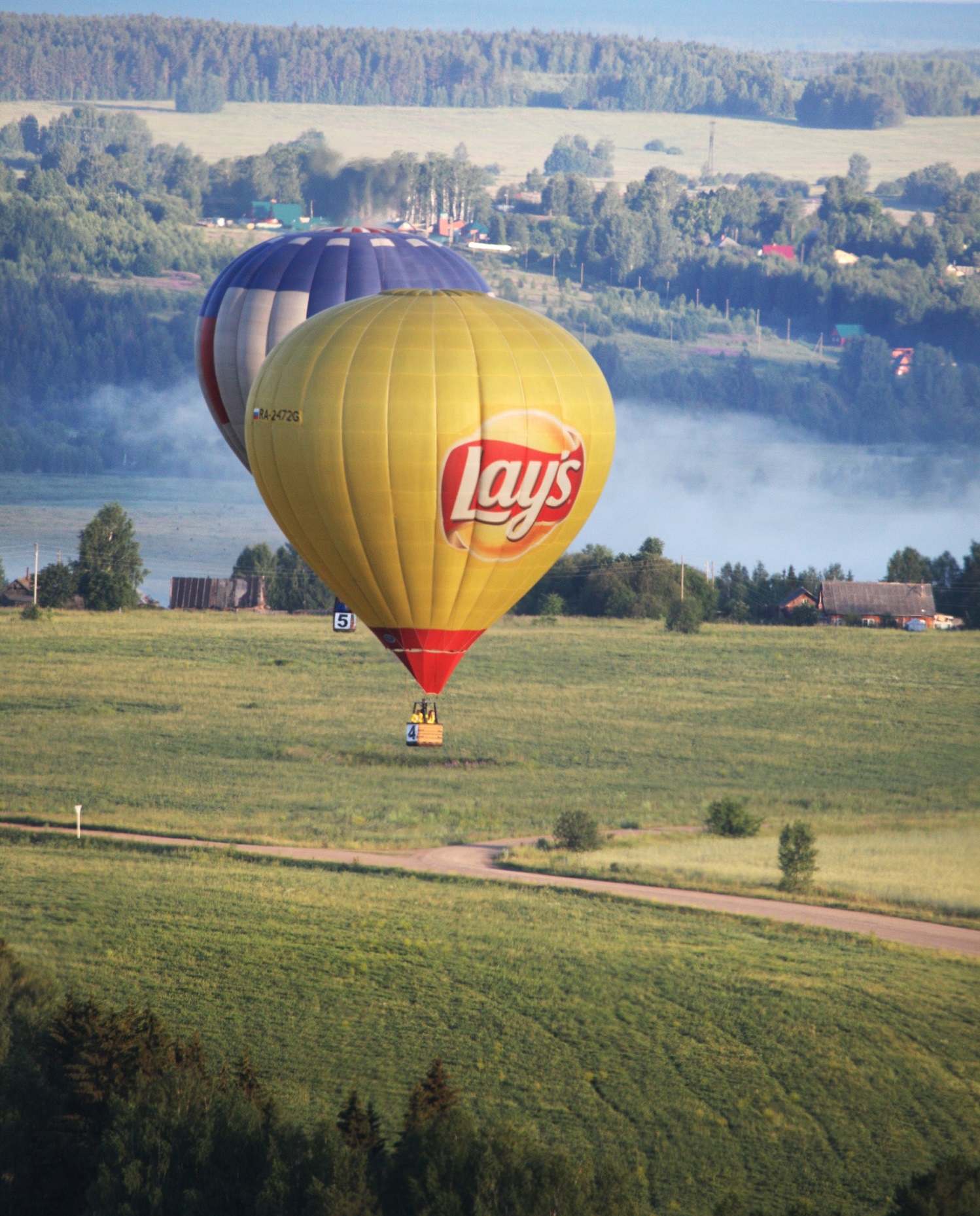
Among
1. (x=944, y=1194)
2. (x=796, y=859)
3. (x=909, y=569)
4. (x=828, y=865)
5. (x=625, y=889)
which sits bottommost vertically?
(x=944, y=1194)

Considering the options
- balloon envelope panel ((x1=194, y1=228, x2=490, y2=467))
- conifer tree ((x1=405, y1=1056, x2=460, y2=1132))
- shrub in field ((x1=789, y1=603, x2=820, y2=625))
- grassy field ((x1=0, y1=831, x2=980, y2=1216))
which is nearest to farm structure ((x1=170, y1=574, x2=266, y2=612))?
shrub in field ((x1=789, y1=603, x2=820, y2=625))

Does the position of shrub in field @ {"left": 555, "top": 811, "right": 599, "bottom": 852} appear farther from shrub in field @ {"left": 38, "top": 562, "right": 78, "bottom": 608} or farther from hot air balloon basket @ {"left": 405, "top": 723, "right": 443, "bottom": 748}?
shrub in field @ {"left": 38, "top": 562, "right": 78, "bottom": 608}

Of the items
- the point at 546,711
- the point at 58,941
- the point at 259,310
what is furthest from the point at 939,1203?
the point at 546,711

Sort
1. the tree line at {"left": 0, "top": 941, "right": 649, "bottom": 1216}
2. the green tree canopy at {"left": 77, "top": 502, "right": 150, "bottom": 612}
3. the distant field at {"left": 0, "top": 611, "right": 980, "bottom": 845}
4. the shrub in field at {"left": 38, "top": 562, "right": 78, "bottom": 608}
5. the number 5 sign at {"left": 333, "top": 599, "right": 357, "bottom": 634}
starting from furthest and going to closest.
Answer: the green tree canopy at {"left": 77, "top": 502, "right": 150, "bottom": 612} → the shrub in field at {"left": 38, "top": 562, "right": 78, "bottom": 608} → the distant field at {"left": 0, "top": 611, "right": 980, "bottom": 845} → the number 5 sign at {"left": 333, "top": 599, "right": 357, "bottom": 634} → the tree line at {"left": 0, "top": 941, "right": 649, "bottom": 1216}

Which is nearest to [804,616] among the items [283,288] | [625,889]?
[625,889]

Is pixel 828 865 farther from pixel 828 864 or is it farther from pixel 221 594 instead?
pixel 221 594

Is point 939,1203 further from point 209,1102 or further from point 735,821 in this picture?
point 735,821
